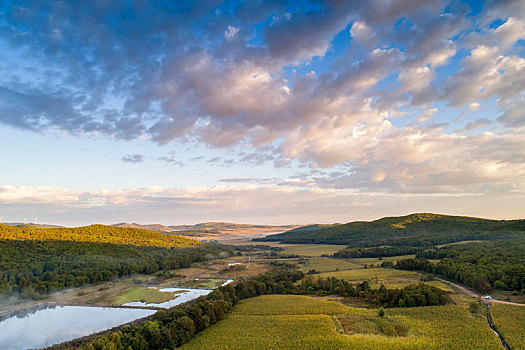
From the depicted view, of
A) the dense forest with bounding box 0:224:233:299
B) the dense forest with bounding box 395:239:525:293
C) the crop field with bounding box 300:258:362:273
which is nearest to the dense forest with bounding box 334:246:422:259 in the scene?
the crop field with bounding box 300:258:362:273

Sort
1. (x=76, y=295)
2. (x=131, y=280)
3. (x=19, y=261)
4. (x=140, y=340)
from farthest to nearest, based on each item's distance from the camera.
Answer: (x=131, y=280)
(x=19, y=261)
(x=76, y=295)
(x=140, y=340)

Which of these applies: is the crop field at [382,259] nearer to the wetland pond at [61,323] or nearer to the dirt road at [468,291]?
the dirt road at [468,291]

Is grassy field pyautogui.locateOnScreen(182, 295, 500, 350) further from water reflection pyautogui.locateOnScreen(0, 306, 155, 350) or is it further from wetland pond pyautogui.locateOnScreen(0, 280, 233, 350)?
water reflection pyautogui.locateOnScreen(0, 306, 155, 350)

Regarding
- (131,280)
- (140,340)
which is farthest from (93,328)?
(131,280)

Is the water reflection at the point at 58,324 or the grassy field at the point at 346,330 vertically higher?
the grassy field at the point at 346,330

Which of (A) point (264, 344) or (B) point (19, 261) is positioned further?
(B) point (19, 261)

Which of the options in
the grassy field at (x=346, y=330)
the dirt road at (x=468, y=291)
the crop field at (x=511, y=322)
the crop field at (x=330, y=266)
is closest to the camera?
the crop field at (x=511, y=322)

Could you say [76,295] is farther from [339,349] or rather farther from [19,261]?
[339,349]

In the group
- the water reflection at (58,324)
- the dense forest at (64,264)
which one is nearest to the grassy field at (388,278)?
the water reflection at (58,324)
